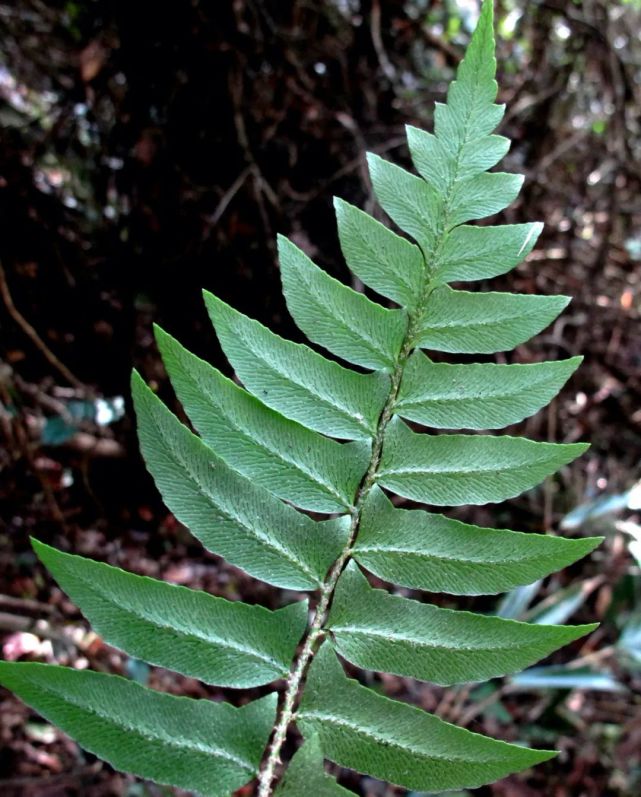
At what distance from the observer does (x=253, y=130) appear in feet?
4.63

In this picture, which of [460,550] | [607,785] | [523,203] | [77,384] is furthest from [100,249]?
[607,785]

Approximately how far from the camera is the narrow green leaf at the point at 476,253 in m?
0.38

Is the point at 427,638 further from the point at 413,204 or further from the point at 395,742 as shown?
the point at 413,204

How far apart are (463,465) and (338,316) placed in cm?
11

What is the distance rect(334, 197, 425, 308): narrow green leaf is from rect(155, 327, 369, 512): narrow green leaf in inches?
3.6

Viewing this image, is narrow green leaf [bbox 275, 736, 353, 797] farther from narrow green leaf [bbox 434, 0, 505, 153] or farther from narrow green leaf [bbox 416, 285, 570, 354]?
narrow green leaf [bbox 434, 0, 505, 153]

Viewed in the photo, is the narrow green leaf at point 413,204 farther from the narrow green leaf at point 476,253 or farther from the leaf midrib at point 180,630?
the leaf midrib at point 180,630

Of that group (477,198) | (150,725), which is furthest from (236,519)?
(477,198)

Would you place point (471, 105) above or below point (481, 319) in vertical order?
above

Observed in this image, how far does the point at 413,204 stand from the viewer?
1.26 ft

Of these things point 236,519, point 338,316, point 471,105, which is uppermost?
point 471,105

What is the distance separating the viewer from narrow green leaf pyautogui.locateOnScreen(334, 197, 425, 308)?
1.24 ft

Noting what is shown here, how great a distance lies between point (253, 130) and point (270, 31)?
210 mm

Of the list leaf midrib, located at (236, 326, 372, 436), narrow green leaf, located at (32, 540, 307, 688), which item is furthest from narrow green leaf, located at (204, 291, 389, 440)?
narrow green leaf, located at (32, 540, 307, 688)
